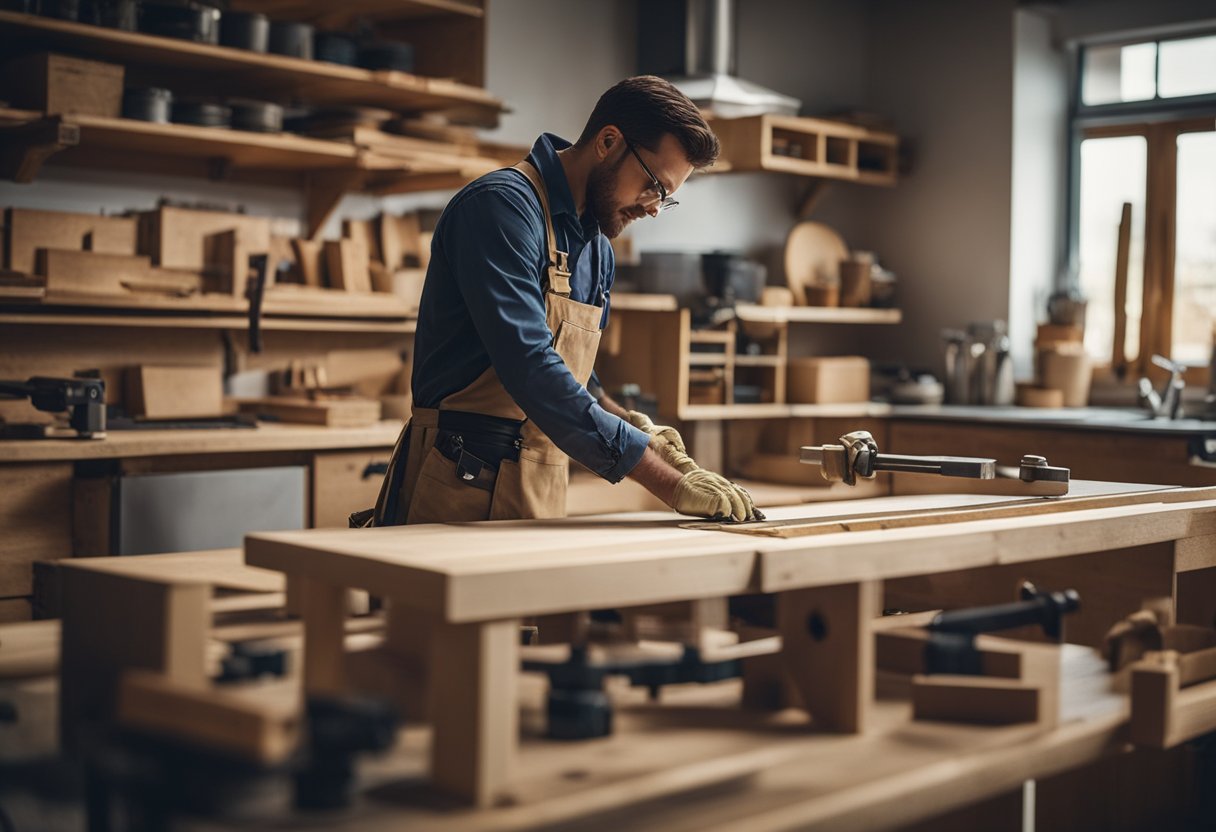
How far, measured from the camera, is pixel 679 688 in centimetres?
173

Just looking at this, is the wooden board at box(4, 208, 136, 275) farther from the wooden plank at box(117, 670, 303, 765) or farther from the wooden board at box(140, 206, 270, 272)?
the wooden plank at box(117, 670, 303, 765)

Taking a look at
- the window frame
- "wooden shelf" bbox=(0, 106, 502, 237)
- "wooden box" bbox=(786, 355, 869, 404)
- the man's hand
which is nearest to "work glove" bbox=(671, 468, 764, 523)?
the man's hand

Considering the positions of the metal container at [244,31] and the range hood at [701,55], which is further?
the range hood at [701,55]

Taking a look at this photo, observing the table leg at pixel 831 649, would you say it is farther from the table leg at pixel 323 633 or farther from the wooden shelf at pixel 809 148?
the wooden shelf at pixel 809 148

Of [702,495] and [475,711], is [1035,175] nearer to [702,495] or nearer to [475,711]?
[702,495]

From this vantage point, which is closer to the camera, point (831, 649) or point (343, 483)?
point (831, 649)

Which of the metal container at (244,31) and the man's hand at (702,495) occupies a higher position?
the metal container at (244,31)

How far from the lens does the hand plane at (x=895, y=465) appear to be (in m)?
2.06

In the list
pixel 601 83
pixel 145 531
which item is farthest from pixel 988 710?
pixel 601 83

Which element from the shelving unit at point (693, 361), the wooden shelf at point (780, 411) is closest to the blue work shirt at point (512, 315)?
the shelving unit at point (693, 361)

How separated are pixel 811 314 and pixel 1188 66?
1.86 meters

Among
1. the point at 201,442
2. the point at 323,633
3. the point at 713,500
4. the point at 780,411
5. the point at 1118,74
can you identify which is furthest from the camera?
the point at 1118,74

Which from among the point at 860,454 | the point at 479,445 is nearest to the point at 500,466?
the point at 479,445

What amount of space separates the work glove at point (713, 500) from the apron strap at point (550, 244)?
1.79 ft
